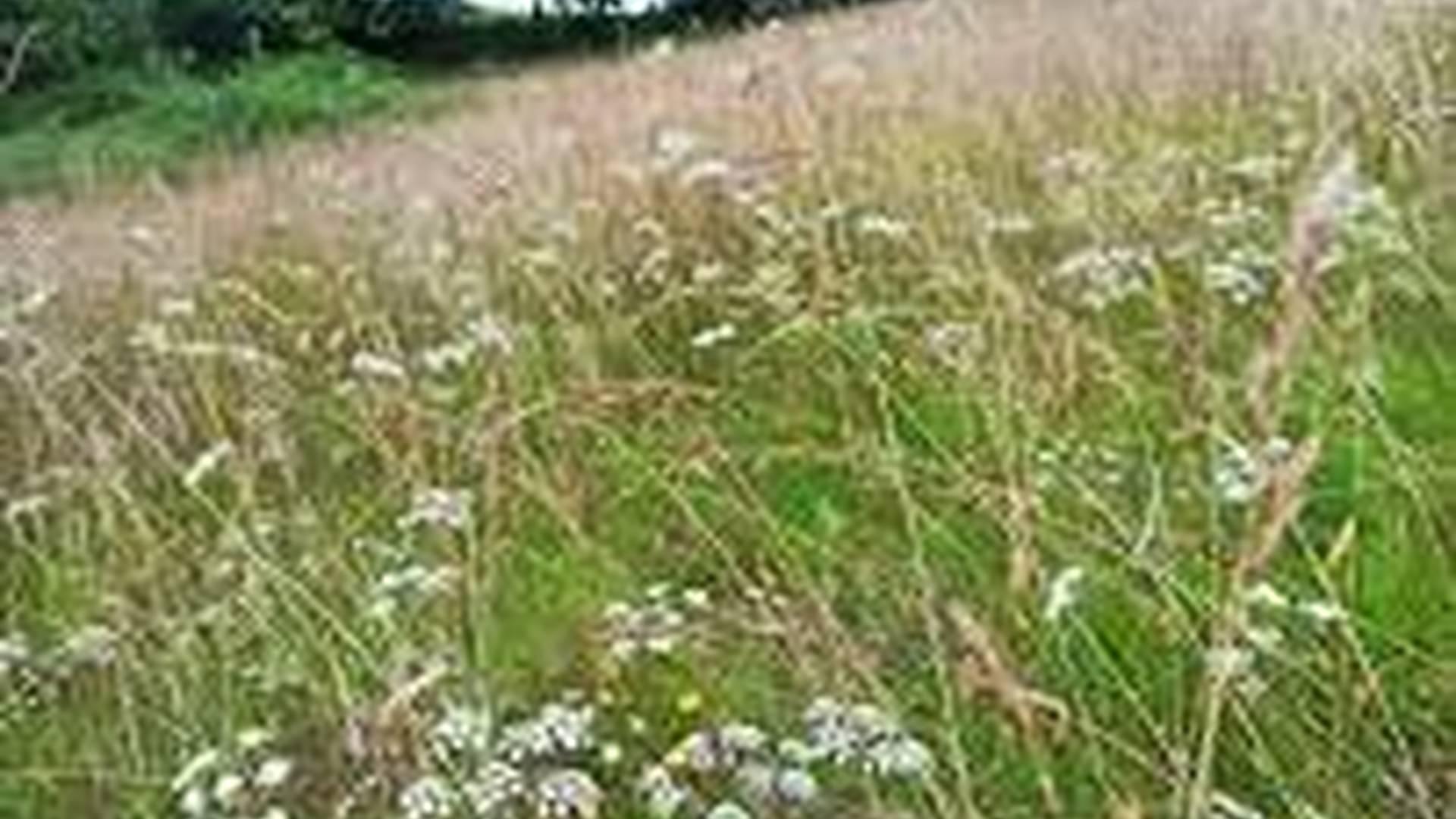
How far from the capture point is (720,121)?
8953 mm

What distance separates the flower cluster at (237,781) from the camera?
368cm

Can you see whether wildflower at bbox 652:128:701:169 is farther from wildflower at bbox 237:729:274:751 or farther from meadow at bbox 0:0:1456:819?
wildflower at bbox 237:729:274:751

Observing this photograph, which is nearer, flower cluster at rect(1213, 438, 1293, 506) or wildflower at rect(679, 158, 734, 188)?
flower cluster at rect(1213, 438, 1293, 506)

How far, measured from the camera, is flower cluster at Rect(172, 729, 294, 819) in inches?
145

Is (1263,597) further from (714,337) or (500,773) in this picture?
(714,337)

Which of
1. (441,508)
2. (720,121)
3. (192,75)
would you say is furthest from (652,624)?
(192,75)

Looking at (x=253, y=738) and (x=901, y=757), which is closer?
(x=901, y=757)

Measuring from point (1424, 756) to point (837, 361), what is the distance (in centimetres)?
199

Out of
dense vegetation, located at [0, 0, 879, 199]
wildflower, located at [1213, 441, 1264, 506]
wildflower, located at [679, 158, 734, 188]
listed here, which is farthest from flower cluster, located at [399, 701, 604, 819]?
dense vegetation, located at [0, 0, 879, 199]

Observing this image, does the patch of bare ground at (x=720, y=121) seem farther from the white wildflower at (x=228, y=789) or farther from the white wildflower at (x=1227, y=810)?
the white wildflower at (x=1227, y=810)

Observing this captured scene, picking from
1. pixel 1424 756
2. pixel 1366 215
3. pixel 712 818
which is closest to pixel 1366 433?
pixel 1366 215

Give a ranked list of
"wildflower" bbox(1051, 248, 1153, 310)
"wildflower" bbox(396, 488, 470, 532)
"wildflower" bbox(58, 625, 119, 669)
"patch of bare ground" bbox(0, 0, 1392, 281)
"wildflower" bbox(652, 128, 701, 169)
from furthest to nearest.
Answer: "patch of bare ground" bbox(0, 0, 1392, 281) → "wildflower" bbox(652, 128, 701, 169) → "wildflower" bbox(1051, 248, 1153, 310) → "wildflower" bbox(58, 625, 119, 669) → "wildflower" bbox(396, 488, 470, 532)

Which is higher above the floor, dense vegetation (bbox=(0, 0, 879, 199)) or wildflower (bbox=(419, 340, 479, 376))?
wildflower (bbox=(419, 340, 479, 376))

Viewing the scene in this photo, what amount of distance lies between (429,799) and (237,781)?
12.6 inches
